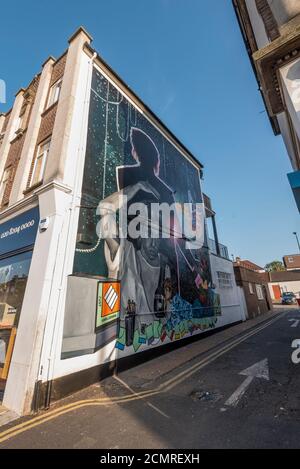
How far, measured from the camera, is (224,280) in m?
17.0

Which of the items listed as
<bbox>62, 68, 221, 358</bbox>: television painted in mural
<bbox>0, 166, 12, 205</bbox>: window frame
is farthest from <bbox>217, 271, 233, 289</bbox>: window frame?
<bbox>0, 166, 12, 205</bbox>: window frame

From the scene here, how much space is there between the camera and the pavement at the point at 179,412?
334cm

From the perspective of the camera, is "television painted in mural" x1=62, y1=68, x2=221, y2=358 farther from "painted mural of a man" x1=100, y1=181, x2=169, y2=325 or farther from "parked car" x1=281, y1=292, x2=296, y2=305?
"parked car" x1=281, y1=292, x2=296, y2=305

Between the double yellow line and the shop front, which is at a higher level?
the shop front

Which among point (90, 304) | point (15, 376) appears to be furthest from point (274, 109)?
point (15, 376)

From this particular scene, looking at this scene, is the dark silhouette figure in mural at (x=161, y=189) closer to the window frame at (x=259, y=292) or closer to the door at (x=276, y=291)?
the window frame at (x=259, y=292)

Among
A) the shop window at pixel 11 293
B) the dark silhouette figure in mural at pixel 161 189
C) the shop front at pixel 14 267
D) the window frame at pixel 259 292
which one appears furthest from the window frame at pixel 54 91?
the window frame at pixel 259 292

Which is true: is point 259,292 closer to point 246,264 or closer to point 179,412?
point 246,264

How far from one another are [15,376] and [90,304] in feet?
7.30

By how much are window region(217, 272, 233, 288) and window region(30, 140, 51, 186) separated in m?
13.3

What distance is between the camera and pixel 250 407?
4176mm

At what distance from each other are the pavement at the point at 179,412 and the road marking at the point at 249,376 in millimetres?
20

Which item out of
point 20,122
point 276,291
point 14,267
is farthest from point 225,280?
point 276,291

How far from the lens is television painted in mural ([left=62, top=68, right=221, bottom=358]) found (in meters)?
6.82
